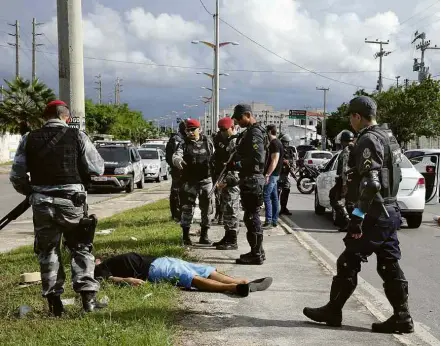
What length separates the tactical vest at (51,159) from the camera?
4836 millimetres

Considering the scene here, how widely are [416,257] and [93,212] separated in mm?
8692

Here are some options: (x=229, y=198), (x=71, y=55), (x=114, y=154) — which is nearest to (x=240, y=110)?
(x=229, y=198)

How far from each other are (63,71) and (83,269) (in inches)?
133

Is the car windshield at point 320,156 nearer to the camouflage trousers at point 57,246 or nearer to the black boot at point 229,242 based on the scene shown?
the black boot at point 229,242

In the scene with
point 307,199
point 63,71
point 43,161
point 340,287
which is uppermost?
point 63,71

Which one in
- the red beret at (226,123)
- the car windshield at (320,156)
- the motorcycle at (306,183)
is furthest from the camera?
the car windshield at (320,156)

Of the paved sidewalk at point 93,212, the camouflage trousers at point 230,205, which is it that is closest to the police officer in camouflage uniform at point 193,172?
the camouflage trousers at point 230,205

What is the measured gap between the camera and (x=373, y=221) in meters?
4.57

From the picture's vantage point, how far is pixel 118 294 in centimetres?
543

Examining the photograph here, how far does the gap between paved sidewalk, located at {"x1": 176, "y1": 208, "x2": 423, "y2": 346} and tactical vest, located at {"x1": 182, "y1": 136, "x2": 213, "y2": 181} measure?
1646 millimetres

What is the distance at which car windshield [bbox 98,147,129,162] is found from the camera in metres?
21.6

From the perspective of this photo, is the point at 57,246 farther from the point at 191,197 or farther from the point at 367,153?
the point at 191,197

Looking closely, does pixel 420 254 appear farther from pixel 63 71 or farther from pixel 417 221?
pixel 63 71

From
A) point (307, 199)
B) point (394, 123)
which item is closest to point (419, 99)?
point (394, 123)
